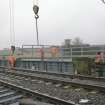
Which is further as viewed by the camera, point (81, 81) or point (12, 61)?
point (12, 61)

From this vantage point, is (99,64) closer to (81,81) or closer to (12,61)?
(81,81)

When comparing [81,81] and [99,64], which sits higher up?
[99,64]

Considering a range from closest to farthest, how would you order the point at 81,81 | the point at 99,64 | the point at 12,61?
the point at 81,81 → the point at 99,64 → the point at 12,61

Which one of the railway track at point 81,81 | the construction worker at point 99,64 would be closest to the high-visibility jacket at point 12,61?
the railway track at point 81,81

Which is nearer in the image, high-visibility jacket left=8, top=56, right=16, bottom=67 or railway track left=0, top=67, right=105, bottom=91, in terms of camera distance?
railway track left=0, top=67, right=105, bottom=91

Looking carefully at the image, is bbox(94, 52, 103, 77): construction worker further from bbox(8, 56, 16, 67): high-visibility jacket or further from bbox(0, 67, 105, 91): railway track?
bbox(8, 56, 16, 67): high-visibility jacket

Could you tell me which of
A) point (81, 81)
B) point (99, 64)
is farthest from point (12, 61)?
point (81, 81)

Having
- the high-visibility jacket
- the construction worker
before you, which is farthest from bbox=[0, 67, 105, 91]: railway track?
the high-visibility jacket

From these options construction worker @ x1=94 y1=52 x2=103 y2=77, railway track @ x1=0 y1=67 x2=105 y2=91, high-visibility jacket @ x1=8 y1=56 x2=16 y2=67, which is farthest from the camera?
high-visibility jacket @ x1=8 y1=56 x2=16 y2=67

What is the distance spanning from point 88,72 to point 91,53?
3.33 meters

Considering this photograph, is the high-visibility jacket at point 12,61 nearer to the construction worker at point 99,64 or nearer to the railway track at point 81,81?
the railway track at point 81,81

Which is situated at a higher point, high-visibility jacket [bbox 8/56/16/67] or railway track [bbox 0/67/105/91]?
high-visibility jacket [bbox 8/56/16/67]

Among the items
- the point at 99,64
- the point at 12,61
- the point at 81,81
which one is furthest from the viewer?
the point at 12,61

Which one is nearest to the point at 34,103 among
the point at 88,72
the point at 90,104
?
the point at 90,104
